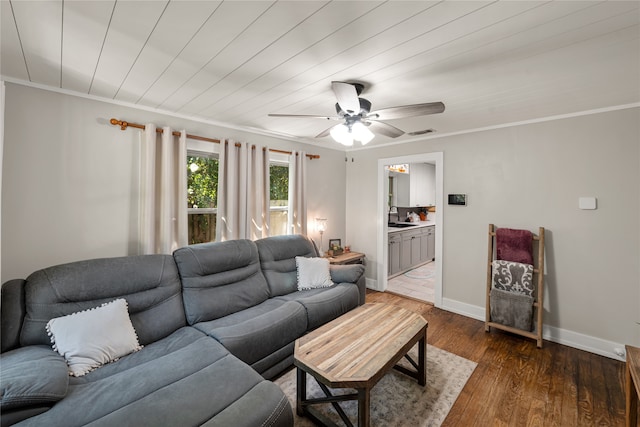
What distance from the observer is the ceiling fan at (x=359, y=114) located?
1783 millimetres

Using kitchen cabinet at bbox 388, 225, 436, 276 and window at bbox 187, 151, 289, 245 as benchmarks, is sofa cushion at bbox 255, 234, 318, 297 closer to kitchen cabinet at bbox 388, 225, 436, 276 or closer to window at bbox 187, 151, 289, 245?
window at bbox 187, 151, 289, 245

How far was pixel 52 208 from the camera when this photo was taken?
2.17 metres

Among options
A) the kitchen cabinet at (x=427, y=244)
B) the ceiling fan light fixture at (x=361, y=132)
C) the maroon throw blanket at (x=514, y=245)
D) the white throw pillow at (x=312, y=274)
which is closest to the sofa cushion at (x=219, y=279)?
the white throw pillow at (x=312, y=274)

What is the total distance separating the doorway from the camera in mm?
3660

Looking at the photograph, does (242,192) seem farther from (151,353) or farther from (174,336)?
(151,353)

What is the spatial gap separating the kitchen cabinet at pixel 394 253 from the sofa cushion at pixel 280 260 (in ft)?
6.72

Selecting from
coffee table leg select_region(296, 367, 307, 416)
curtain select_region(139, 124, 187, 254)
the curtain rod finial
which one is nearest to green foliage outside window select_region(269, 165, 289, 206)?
curtain select_region(139, 124, 187, 254)

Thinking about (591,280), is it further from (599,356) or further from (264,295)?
(264,295)

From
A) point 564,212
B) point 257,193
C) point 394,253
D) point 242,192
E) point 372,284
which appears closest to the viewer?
point 564,212

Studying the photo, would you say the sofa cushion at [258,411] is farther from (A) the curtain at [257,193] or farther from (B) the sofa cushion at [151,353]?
(A) the curtain at [257,193]

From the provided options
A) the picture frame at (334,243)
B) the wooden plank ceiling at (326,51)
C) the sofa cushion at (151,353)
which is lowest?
the sofa cushion at (151,353)

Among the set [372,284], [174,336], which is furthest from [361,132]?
[372,284]

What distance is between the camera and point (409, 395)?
6.72 ft

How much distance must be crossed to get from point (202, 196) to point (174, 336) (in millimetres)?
1648
